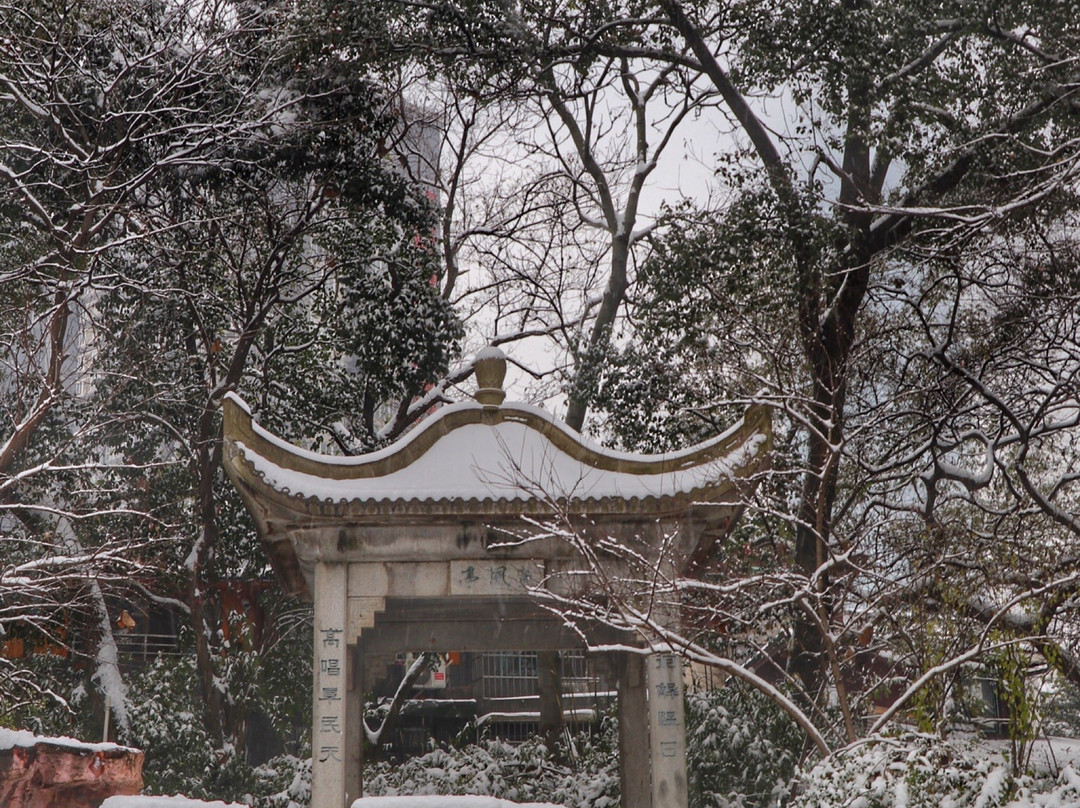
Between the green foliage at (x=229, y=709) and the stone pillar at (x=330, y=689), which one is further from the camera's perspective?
the green foliage at (x=229, y=709)

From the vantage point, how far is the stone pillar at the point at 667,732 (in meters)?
8.09

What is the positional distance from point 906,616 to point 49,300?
10.4 meters

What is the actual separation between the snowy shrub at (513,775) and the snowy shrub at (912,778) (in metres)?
5.27

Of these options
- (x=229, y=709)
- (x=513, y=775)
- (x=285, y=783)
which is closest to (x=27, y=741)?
(x=285, y=783)

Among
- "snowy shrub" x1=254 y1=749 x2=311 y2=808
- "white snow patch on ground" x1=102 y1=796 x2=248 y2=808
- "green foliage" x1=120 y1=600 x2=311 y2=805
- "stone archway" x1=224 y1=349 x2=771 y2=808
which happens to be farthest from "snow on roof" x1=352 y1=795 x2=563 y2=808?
"green foliage" x1=120 y1=600 x2=311 y2=805

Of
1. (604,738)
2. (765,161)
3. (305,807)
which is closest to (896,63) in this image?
(765,161)

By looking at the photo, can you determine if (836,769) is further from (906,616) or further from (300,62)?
(300,62)

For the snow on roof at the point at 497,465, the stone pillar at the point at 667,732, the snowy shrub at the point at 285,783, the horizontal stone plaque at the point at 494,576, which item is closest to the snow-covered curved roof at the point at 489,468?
the snow on roof at the point at 497,465

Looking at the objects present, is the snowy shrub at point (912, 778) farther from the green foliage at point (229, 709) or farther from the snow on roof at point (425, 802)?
the green foliage at point (229, 709)

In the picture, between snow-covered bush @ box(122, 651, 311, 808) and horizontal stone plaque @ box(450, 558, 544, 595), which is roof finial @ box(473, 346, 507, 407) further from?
snow-covered bush @ box(122, 651, 311, 808)

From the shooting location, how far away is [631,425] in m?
13.4

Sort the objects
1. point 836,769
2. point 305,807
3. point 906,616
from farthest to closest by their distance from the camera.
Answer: point 305,807
point 906,616
point 836,769

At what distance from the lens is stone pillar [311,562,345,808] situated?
803cm

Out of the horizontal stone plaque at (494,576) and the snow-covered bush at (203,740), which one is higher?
the horizontal stone plaque at (494,576)
